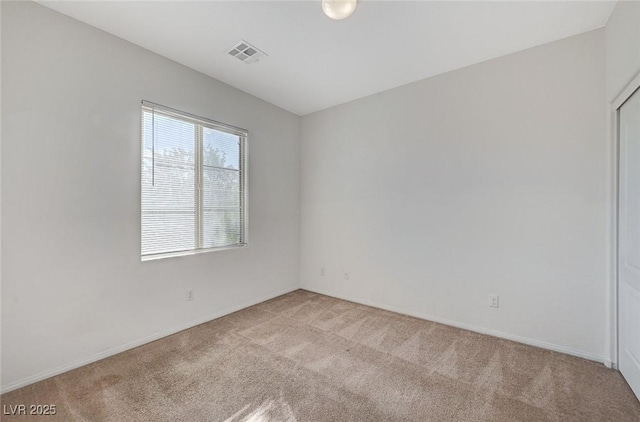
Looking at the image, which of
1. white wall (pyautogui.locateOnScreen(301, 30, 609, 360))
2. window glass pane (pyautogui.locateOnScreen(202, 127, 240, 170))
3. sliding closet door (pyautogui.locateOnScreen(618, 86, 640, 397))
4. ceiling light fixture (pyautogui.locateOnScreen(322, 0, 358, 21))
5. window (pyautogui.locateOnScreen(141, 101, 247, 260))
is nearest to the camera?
sliding closet door (pyautogui.locateOnScreen(618, 86, 640, 397))

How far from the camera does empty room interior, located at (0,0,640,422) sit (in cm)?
187

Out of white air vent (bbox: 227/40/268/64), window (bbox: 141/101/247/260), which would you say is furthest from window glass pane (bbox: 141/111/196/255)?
white air vent (bbox: 227/40/268/64)

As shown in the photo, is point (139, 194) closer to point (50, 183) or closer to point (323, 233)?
point (50, 183)

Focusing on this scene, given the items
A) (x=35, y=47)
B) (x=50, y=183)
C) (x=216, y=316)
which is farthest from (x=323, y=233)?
(x=35, y=47)

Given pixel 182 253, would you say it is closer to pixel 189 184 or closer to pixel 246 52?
pixel 189 184

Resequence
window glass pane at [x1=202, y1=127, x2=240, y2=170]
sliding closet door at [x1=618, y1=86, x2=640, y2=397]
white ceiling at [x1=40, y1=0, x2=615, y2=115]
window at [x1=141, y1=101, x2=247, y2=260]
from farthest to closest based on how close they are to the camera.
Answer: window glass pane at [x1=202, y1=127, x2=240, y2=170], window at [x1=141, y1=101, x2=247, y2=260], white ceiling at [x1=40, y1=0, x2=615, y2=115], sliding closet door at [x1=618, y1=86, x2=640, y2=397]

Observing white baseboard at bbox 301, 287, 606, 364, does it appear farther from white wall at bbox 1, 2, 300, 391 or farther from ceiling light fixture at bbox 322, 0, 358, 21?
ceiling light fixture at bbox 322, 0, 358, 21

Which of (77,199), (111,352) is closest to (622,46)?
(77,199)

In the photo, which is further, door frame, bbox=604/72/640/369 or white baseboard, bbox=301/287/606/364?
white baseboard, bbox=301/287/606/364

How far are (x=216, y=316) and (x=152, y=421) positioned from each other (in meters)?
1.55

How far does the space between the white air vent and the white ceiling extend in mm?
61

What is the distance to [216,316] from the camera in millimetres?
3146

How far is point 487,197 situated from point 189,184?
3164 mm

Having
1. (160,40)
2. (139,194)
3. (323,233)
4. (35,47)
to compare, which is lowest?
(323,233)
